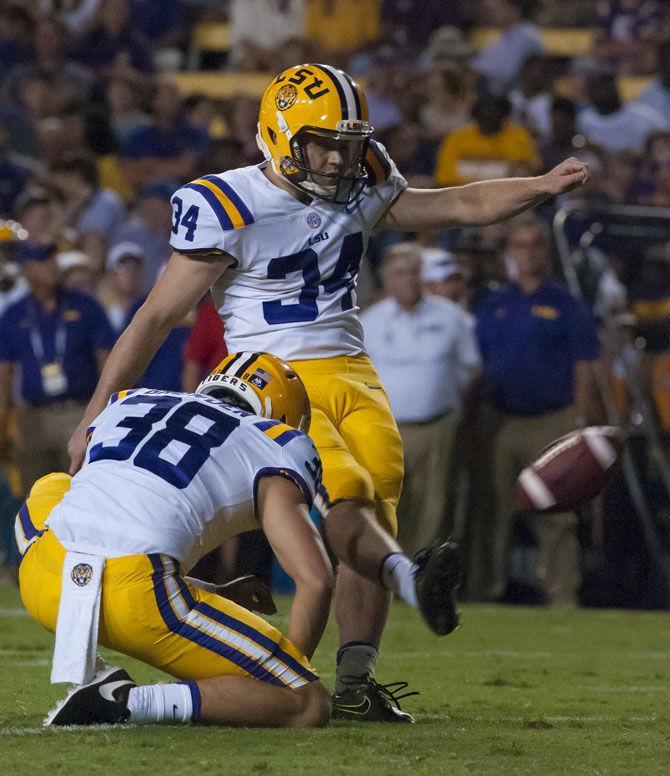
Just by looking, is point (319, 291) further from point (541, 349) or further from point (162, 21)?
point (162, 21)

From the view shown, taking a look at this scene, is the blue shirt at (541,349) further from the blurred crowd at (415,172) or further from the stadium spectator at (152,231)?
the stadium spectator at (152,231)

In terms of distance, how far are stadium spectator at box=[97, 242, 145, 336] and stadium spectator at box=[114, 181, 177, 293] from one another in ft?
1.51

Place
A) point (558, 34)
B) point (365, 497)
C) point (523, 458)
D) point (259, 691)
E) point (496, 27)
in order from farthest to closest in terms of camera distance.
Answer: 1. point (558, 34)
2. point (496, 27)
3. point (523, 458)
4. point (365, 497)
5. point (259, 691)

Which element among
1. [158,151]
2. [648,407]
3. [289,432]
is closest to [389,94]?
[158,151]

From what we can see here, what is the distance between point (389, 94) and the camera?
1257 cm

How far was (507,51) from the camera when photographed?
1316cm

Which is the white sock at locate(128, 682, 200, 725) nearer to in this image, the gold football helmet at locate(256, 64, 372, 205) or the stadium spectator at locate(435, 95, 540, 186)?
the gold football helmet at locate(256, 64, 372, 205)

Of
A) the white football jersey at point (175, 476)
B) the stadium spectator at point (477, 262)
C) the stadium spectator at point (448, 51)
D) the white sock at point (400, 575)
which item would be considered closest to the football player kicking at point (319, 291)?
the white sock at point (400, 575)

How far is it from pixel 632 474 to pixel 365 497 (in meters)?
4.67

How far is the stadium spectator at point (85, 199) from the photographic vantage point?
10852 mm

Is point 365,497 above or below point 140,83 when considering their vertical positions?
below

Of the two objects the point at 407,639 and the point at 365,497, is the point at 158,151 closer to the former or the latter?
the point at 407,639

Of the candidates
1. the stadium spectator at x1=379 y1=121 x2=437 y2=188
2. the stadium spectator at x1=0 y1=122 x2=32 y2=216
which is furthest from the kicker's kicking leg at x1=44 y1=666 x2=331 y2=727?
the stadium spectator at x1=0 y1=122 x2=32 y2=216

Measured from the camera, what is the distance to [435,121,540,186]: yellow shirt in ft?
34.4
